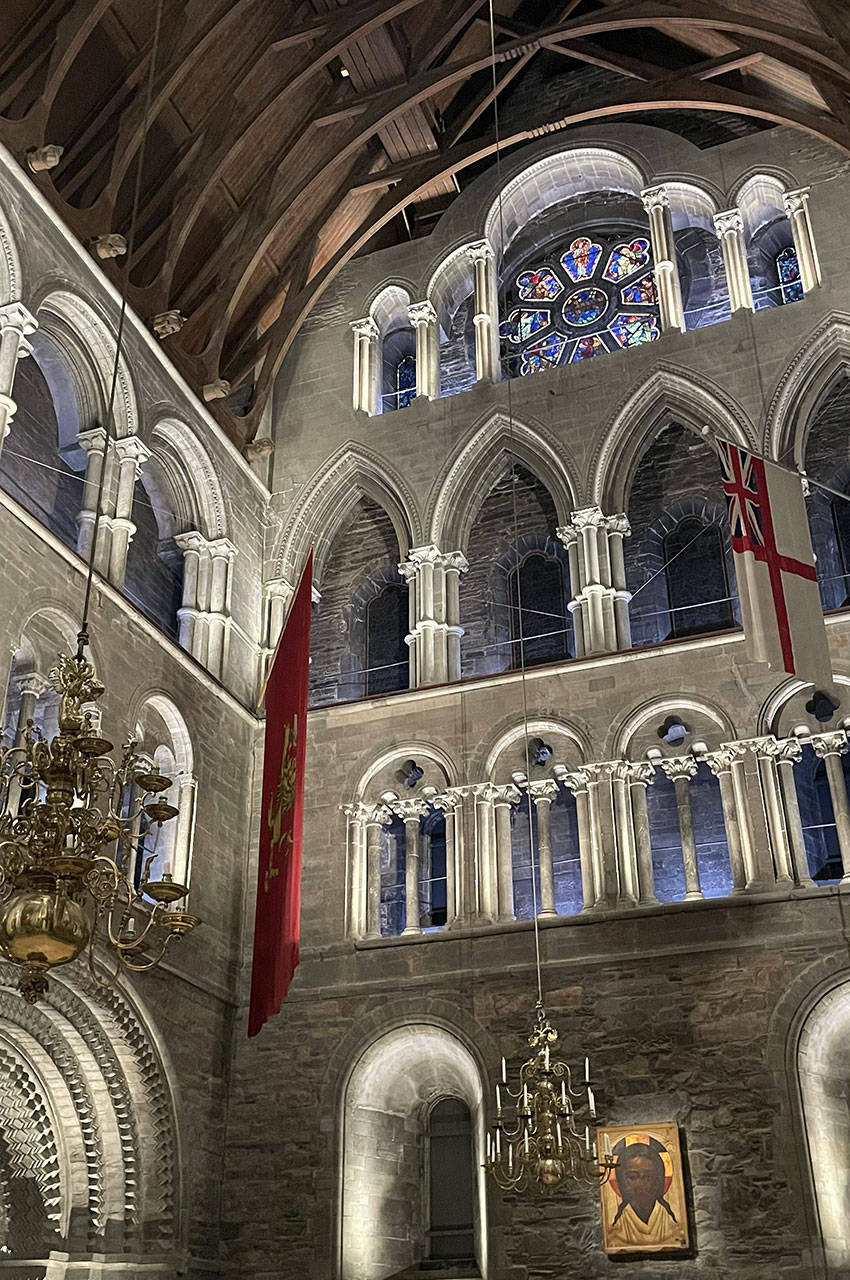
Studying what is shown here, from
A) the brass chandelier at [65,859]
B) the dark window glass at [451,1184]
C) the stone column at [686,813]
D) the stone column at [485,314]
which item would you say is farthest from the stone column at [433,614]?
the brass chandelier at [65,859]

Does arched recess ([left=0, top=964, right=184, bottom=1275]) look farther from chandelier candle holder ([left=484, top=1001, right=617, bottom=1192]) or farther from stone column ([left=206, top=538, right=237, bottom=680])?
stone column ([left=206, top=538, right=237, bottom=680])

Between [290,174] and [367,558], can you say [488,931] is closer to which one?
[367,558]

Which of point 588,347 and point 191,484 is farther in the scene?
point 588,347

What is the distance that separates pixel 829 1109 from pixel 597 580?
5.48 meters

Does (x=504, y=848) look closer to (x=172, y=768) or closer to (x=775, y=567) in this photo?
(x=172, y=768)

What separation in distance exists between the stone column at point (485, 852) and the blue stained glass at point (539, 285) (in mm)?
6791

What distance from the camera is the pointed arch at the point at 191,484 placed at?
1462 cm

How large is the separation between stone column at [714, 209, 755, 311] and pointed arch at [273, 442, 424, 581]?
4.23 metres

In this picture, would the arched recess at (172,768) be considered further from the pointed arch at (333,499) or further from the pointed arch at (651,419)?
the pointed arch at (651,419)

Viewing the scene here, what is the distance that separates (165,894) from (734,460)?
635 cm

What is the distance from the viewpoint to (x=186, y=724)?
1332cm

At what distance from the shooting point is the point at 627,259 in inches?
660

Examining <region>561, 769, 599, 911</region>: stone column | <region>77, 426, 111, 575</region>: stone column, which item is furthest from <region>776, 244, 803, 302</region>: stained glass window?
<region>77, 426, 111, 575</region>: stone column

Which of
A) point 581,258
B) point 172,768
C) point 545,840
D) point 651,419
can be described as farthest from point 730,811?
point 581,258
